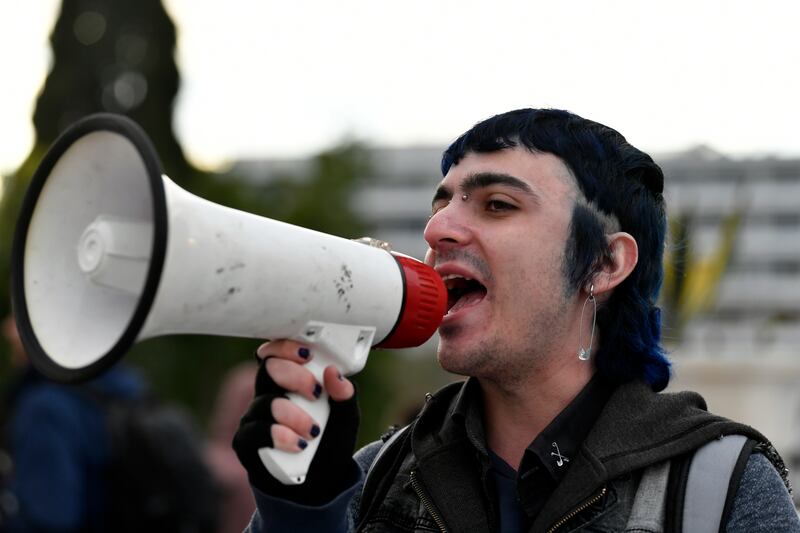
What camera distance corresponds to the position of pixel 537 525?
2.34 metres

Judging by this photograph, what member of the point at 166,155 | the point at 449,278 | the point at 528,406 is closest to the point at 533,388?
the point at 528,406

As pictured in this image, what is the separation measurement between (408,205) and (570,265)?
80.6m

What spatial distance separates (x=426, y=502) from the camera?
250cm

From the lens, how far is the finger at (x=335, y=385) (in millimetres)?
2373

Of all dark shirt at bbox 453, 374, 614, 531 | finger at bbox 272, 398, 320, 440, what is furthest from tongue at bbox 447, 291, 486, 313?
finger at bbox 272, 398, 320, 440

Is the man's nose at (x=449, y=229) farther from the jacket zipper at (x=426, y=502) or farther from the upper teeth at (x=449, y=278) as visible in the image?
the jacket zipper at (x=426, y=502)

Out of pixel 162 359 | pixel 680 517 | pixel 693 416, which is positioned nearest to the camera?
pixel 680 517

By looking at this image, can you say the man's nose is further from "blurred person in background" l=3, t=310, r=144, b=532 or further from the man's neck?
"blurred person in background" l=3, t=310, r=144, b=532

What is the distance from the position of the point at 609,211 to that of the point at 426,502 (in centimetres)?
77

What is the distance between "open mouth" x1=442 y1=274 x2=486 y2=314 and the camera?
264 centimetres

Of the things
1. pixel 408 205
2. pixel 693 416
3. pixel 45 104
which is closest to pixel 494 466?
pixel 693 416

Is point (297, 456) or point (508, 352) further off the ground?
point (508, 352)

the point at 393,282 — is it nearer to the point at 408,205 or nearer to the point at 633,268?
the point at 633,268

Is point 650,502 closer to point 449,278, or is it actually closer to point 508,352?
point 508,352
